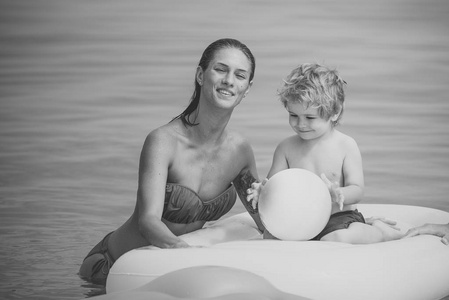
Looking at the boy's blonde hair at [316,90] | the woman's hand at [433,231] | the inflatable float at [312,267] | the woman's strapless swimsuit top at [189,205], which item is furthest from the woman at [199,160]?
the woman's hand at [433,231]

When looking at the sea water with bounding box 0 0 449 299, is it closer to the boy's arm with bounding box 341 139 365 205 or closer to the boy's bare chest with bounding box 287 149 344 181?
the boy's bare chest with bounding box 287 149 344 181

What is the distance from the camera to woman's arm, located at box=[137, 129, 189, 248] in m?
2.81

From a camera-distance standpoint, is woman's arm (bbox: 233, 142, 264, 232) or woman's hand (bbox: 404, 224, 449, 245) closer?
woman's hand (bbox: 404, 224, 449, 245)

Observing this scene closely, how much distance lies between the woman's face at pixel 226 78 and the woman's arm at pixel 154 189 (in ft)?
Answer: 0.69

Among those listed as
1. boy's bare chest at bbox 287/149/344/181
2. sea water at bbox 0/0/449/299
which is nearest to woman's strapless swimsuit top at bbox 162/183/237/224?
boy's bare chest at bbox 287/149/344/181

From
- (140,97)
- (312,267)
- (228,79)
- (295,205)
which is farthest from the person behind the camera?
(140,97)

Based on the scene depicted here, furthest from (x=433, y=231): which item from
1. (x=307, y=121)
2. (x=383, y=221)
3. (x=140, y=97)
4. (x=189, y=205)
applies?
(x=140, y=97)

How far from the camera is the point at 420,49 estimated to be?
9.43 m

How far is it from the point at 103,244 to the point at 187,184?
1.36 feet

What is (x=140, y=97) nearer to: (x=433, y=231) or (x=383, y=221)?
(x=383, y=221)

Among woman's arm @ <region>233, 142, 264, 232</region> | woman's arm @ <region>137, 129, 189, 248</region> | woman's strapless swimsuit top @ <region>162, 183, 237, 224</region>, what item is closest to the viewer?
woman's arm @ <region>137, 129, 189, 248</region>

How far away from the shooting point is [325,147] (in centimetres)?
312

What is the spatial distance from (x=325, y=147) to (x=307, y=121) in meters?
0.11

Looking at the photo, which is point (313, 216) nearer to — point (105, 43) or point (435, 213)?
point (435, 213)
